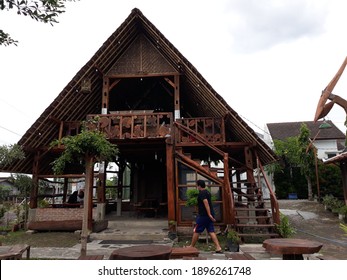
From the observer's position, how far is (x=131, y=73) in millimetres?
10281

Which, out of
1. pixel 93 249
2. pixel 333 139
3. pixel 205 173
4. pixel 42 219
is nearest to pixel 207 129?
pixel 205 173

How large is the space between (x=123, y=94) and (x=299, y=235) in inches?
358

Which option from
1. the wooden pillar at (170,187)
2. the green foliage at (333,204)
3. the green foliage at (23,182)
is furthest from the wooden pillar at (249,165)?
the green foliage at (23,182)

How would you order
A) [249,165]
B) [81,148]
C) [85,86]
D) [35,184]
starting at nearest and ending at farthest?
[81,148] < [249,165] < [35,184] < [85,86]

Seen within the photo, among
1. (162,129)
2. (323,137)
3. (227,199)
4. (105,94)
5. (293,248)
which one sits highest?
(323,137)

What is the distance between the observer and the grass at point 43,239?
7426 millimetres

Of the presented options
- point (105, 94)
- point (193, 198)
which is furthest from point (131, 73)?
point (193, 198)

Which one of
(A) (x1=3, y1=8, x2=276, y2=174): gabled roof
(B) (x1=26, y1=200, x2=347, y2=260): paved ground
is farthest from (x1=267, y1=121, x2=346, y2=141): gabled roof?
(A) (x1=3, y1=8, x2=276, y2=174): gabled roof

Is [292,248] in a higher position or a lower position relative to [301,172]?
lower

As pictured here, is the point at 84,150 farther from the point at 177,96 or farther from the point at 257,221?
the point at 257,221

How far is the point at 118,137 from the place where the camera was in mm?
8750

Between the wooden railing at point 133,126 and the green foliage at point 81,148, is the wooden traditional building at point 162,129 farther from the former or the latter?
the green foliage at point 81,148

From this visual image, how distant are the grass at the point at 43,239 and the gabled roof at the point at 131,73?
236 centimetres

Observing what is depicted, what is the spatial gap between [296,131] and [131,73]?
22899 mm
